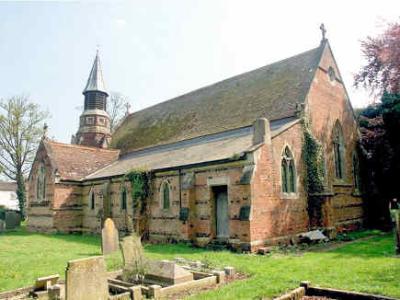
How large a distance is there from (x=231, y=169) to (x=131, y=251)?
6.99 m

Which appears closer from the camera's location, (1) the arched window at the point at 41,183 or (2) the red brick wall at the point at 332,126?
(2) the red brick wall at the point at 332,126

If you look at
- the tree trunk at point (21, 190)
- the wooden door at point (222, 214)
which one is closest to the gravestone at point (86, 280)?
the wooden door at point (222, 214)

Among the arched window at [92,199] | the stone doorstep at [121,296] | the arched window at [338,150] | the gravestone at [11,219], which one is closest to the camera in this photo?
the stone doorstep at [121,296]

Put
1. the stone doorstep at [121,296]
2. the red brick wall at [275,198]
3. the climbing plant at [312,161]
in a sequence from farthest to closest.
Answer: the climbing plant at [312,161] < the red brick wall at [275,198] < the stone doorstep at [121,296]

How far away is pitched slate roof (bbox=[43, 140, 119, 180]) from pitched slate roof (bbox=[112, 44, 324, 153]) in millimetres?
1823

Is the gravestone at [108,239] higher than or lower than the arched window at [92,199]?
lower

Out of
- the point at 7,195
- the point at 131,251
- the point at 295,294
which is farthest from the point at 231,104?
the point at 7,195

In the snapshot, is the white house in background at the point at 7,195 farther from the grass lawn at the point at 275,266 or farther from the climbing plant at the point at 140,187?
the grass lawn at the point at 275,266

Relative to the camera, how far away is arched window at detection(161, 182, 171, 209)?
61.6 feet

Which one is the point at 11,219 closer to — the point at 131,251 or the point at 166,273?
the point at 131,251

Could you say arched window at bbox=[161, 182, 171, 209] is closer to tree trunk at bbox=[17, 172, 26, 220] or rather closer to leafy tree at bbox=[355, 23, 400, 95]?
leafy tree at bbox=[355, 23, 400, 95]

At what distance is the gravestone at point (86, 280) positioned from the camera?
5.98m

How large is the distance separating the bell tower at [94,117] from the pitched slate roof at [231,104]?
4.26 meters

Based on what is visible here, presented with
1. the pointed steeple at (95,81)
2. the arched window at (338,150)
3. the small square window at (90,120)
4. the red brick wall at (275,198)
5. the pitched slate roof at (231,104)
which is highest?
the pointed steeple at (95,81)
